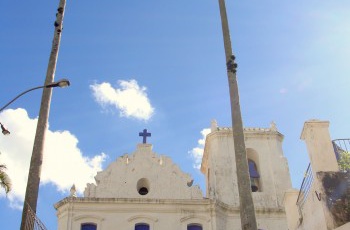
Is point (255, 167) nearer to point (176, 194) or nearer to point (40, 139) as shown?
point (176, 194)

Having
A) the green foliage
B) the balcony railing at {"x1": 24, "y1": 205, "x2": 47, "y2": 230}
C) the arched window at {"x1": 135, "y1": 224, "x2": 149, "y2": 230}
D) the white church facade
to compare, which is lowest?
the balcony railing at {"x1": 24, "y1": 205, "x2": 47, "y2": 230}

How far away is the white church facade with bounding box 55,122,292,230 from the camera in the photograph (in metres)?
24.3

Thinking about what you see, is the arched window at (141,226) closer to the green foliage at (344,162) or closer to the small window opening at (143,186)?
the small window opening at (143,186)

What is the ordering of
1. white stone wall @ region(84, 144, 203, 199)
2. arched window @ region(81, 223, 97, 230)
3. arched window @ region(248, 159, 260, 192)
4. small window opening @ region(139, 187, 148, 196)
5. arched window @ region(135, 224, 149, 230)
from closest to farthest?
1. arched window @ region(81, 223, 97, 230)
2. arched window @ region(135, 224, 149, 230)
3. white stone wall @ region(84, 144, 203, 199)
4. small window opening @ region(139, 187, 148, 196)
5. arched window @ region(248, 159, 260, 192)

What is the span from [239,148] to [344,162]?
285 cm

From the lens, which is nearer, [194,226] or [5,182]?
[5,182]

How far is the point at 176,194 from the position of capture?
25453 mm

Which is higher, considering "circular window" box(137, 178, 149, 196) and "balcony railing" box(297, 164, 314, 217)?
"circular window" box(137, 178, 149, 196)

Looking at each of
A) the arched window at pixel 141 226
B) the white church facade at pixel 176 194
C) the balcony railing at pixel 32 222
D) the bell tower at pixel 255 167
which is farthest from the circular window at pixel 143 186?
the balcony railing at pixel 32 222

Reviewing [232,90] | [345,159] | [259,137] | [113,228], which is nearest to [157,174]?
[113,228]

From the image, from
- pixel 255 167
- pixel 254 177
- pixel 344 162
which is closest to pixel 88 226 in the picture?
pixel 254 177

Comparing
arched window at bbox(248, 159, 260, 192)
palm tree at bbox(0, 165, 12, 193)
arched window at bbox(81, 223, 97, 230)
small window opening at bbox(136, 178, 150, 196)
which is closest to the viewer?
palm tree at bbox(0, 165, 12, 193)

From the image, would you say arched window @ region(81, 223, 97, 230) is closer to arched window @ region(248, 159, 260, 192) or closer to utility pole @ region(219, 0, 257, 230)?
arched window @ region(248, 159, 260, 192)

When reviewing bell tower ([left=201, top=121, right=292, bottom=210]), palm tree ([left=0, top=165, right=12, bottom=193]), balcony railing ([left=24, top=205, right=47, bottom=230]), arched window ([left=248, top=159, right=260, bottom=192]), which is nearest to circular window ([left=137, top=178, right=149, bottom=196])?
bell tower ([left=201, top=121, right=292, bottom=210])
